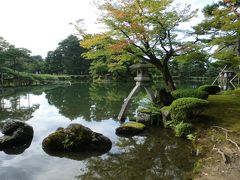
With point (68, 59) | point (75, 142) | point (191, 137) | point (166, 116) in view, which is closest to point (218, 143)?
point (191, 137)

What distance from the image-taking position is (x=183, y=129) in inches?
312

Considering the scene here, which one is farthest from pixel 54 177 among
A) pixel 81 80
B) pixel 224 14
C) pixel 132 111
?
pixel 81 80

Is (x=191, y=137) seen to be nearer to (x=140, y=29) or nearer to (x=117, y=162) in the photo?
(x=117, y=162)

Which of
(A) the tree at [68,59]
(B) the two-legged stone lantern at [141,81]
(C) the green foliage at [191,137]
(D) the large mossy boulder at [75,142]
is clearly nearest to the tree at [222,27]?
(B) the two-legged stone lantern at [141,81]

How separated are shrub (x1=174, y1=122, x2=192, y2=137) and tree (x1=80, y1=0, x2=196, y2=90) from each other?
187 inches

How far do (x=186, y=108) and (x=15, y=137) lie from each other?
587cm

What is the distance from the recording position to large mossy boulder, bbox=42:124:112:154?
22.1ft

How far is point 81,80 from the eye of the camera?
54.2 metres

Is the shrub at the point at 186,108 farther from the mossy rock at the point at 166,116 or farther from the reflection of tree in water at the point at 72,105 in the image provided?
the reflection of tree in water at the point at 72,105

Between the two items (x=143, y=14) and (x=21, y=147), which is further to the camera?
(x=143, y=14)

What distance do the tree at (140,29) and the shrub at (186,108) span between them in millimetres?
4009

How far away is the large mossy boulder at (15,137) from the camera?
7.03 metres

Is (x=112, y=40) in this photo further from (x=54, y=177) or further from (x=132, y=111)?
(x=54, y=177)

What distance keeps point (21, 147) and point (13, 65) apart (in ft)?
123
